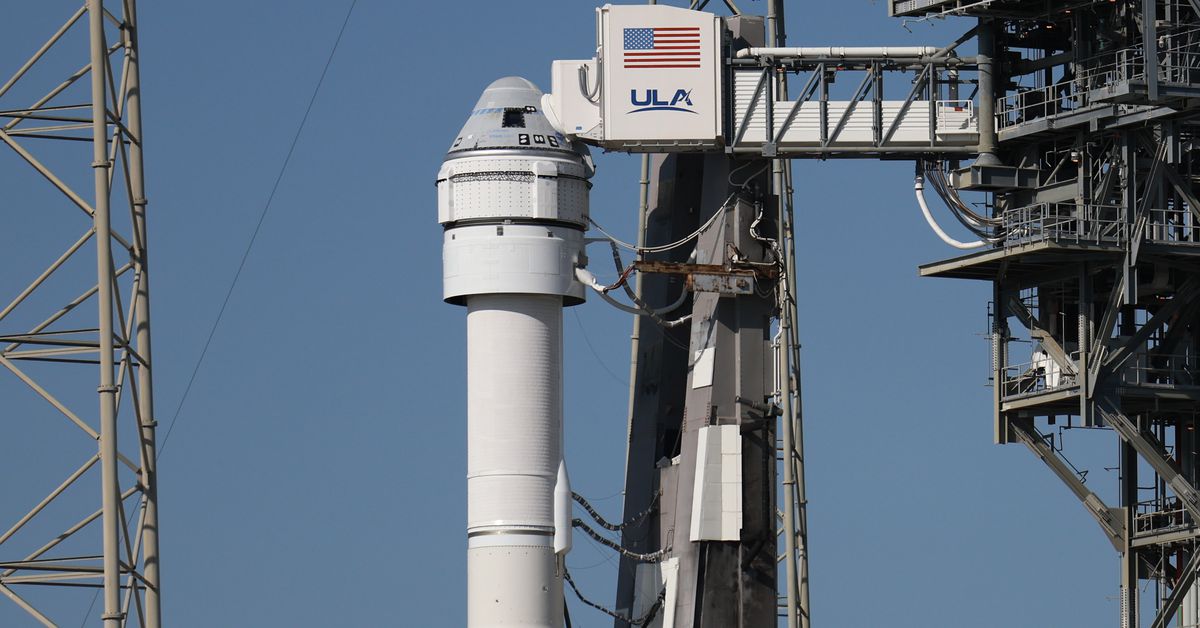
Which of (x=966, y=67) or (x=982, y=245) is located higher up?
(x=966, y=67)

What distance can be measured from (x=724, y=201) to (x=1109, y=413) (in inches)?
355

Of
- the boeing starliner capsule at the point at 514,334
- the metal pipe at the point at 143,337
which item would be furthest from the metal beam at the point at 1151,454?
the metal pipe at the point at 143,337

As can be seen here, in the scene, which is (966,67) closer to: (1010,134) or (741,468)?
(1010,134)

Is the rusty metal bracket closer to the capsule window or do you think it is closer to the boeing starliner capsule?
the boeing starliner capsule

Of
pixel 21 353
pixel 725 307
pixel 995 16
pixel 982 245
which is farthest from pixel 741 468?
pixel 21 353

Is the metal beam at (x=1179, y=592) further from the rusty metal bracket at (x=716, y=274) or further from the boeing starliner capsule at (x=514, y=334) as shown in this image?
the boeing starliner capsule at (x=514, y=334)

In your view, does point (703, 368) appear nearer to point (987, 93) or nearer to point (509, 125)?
point (509, 125)

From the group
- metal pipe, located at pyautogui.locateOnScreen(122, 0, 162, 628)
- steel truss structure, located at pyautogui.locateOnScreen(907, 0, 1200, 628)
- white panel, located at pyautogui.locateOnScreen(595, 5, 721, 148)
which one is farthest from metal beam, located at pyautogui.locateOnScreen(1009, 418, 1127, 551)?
metal pipe, located at pyautogui.locateOnScreen(122, 0, 162, 628)

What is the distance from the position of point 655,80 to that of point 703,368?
6.10 meters

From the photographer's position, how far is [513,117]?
50844 mm

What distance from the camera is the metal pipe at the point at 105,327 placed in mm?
39594

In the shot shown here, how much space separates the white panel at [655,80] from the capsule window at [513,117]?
182 cm

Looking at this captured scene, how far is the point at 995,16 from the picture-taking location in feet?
165

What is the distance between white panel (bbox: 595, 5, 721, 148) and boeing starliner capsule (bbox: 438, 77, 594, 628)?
1.61 metres
